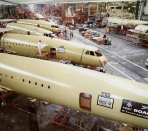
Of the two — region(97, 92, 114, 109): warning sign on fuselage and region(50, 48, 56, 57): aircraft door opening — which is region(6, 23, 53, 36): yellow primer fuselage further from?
region(97, 92, 114, 109): warning sign on fuselage

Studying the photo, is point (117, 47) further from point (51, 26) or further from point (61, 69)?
point (61, 69)

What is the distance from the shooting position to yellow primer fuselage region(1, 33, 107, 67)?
773 inches

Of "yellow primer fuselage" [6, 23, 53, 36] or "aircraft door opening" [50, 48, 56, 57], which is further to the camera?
"yellow primer fuselage" [6, 23, 53, 36]

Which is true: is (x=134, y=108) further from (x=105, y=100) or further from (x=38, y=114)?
(x=38, y=114)

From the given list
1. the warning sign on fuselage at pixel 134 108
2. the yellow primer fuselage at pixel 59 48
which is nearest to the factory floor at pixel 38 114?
the warning sign on fuselage at pixel 134 108

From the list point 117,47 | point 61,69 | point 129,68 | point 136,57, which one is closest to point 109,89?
point 61,69

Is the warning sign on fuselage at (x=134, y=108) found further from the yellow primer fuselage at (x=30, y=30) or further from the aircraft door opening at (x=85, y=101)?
the yellow primer fuselage at (x=30, y=30)

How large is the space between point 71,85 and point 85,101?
5.70ft

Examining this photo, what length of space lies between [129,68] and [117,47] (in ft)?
43.3

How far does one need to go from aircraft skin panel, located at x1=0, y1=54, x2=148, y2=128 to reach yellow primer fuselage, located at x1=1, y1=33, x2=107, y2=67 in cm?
678

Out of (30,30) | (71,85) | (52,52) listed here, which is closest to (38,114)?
(71,85)

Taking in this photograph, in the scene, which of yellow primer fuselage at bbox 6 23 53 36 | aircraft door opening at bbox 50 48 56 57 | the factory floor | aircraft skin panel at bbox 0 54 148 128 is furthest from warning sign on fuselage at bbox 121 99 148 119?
yellow primer fuselage at bbox 6 23 53 36

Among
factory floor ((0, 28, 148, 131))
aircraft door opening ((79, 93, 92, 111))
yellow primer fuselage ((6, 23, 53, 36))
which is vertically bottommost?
factory floor ((0, 28, 148, 131))

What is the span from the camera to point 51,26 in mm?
43344
